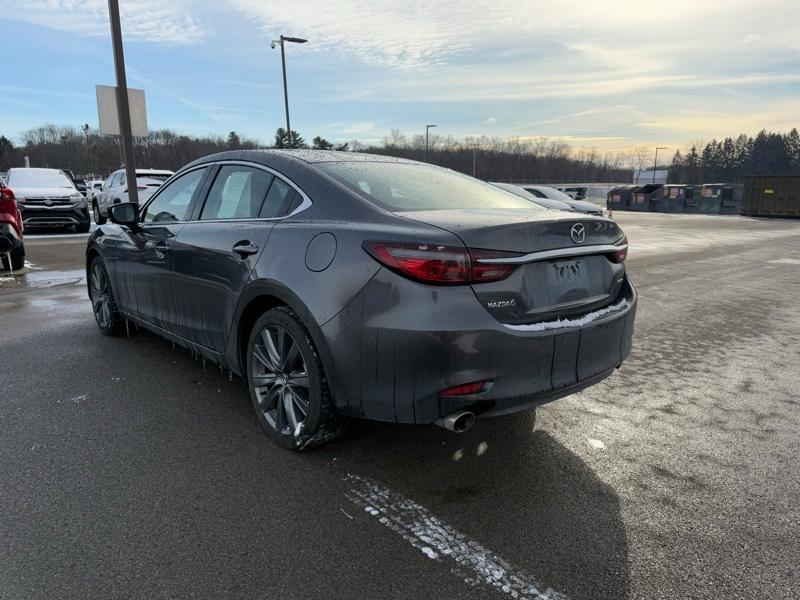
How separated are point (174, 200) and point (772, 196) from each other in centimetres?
3703

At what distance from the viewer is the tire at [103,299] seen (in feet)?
17.2

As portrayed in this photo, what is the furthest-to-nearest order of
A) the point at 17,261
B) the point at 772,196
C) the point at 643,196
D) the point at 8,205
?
the point at 643,196 → the point at 772,196 → the point at 17,261 → the point at 8,205

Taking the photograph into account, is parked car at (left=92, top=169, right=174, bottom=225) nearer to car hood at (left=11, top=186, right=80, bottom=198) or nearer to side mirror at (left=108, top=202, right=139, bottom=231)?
car hood at (left=11, top=186, right=80, bottom=198)

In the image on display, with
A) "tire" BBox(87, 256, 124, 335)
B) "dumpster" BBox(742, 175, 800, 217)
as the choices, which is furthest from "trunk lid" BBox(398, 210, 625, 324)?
"dumpster" BBox(742, 175, 800, 217)

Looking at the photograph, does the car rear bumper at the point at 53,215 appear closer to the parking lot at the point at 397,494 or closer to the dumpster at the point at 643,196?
the parking lot at the point at 397,494

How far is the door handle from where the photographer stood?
3195 millimetres

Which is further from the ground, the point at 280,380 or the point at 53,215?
the point at 53,215

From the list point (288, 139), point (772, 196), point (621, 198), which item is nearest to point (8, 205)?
point (288, 139)

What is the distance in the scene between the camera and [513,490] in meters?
2.76

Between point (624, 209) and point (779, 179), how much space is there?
1338 centimetres

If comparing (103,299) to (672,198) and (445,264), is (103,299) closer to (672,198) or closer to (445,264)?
(445,264)

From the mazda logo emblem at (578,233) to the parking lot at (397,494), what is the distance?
1199 millimetres

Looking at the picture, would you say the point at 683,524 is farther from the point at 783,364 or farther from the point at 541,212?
the point at 783,364

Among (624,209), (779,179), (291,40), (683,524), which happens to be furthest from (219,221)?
(624,209)
